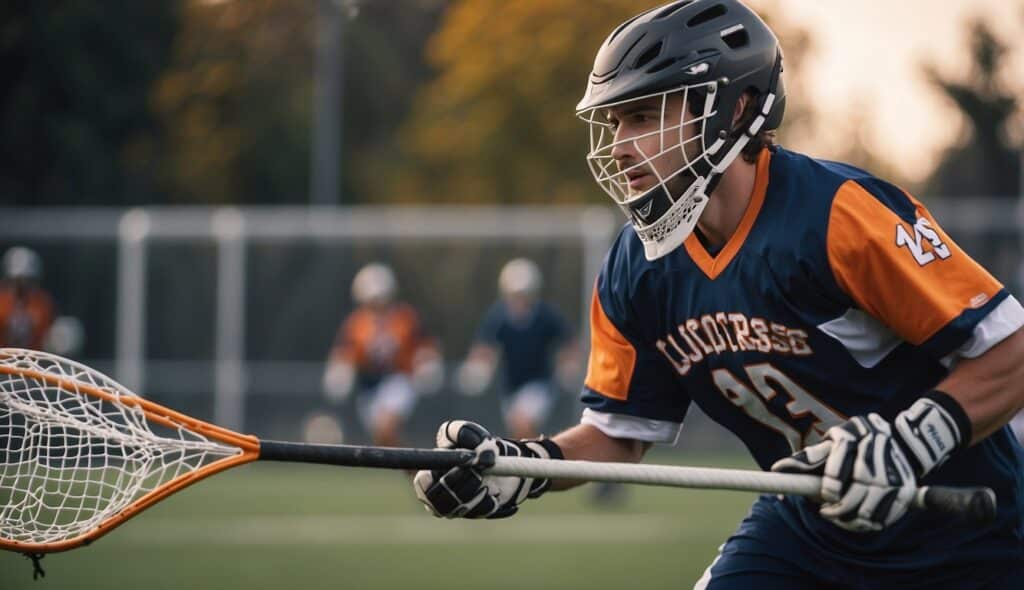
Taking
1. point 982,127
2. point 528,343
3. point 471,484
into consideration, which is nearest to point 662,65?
point 471,484

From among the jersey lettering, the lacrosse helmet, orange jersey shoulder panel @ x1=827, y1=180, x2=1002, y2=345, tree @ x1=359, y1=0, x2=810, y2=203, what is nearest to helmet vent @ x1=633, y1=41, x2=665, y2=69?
the lacrosse helmet

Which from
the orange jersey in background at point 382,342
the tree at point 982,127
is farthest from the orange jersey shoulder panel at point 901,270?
the tree at point 982,127

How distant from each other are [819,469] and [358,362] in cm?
1085

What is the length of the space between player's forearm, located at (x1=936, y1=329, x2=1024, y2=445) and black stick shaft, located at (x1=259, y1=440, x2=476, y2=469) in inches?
40.0

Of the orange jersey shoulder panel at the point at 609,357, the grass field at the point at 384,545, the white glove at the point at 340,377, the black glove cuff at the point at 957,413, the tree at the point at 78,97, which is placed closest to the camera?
the black glove cuff at the point at 957,413

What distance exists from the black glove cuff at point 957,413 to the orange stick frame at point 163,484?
1.39 meters

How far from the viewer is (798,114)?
22.8 metres

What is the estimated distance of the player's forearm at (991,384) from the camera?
3.15 metres

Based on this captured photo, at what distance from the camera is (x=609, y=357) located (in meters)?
3.77

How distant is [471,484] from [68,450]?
35.5 inches

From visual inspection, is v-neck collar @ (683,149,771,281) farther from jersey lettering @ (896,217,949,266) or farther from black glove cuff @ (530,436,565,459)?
black glove cuff @ (530,436,565,459)

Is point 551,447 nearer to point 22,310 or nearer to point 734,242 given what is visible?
point 734,242

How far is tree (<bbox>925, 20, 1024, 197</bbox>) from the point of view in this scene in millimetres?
24859

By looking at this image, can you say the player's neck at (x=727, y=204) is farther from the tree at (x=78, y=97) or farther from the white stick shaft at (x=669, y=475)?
the tree at (x=78, y=97)
